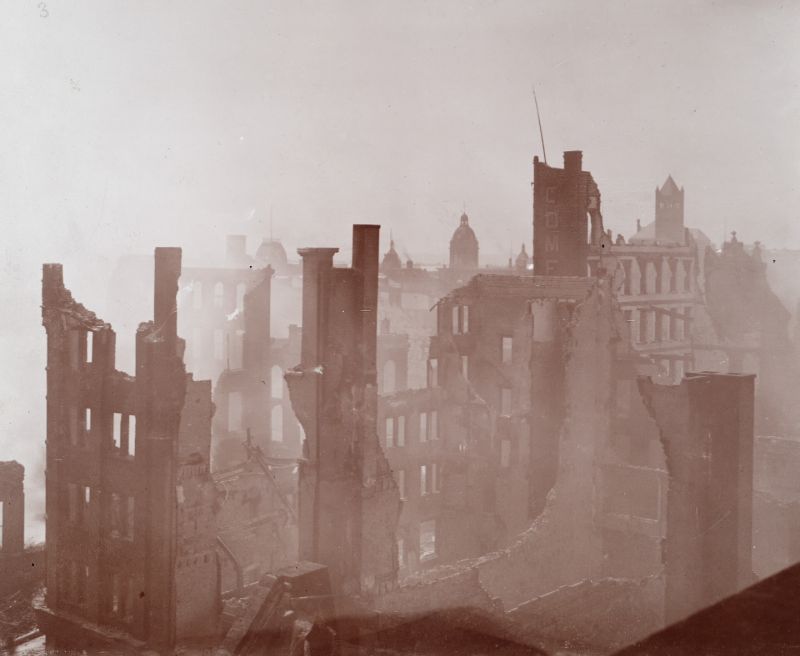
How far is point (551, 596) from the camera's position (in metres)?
16.5

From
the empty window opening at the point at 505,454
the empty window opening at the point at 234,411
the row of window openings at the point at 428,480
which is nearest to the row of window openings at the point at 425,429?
the row of window openings at the point at 428,480

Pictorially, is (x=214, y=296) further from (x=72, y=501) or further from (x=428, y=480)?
(x=72, y=501)

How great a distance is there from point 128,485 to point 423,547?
521 inches

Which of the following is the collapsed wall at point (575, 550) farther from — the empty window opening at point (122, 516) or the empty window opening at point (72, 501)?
the empty window opening at point (72, 501)

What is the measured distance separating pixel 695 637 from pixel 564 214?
112 feet

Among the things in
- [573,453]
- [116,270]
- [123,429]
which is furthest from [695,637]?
[116,270]

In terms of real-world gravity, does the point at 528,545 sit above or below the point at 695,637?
below

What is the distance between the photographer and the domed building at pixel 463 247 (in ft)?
187

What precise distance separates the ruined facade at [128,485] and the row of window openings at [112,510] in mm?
24

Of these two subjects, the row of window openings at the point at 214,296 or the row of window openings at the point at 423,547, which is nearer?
the row of window openings at the point at 423,547

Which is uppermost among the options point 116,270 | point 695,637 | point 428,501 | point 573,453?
point 116,270

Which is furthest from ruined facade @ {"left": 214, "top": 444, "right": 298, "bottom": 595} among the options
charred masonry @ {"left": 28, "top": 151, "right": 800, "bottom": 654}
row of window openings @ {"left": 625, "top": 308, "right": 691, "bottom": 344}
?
row of window openings @ {"left": 625, "top": 308, "right": 691, "bottom": 344}

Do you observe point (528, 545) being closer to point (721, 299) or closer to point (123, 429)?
point (123, 429)

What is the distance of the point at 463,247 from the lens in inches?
2251
